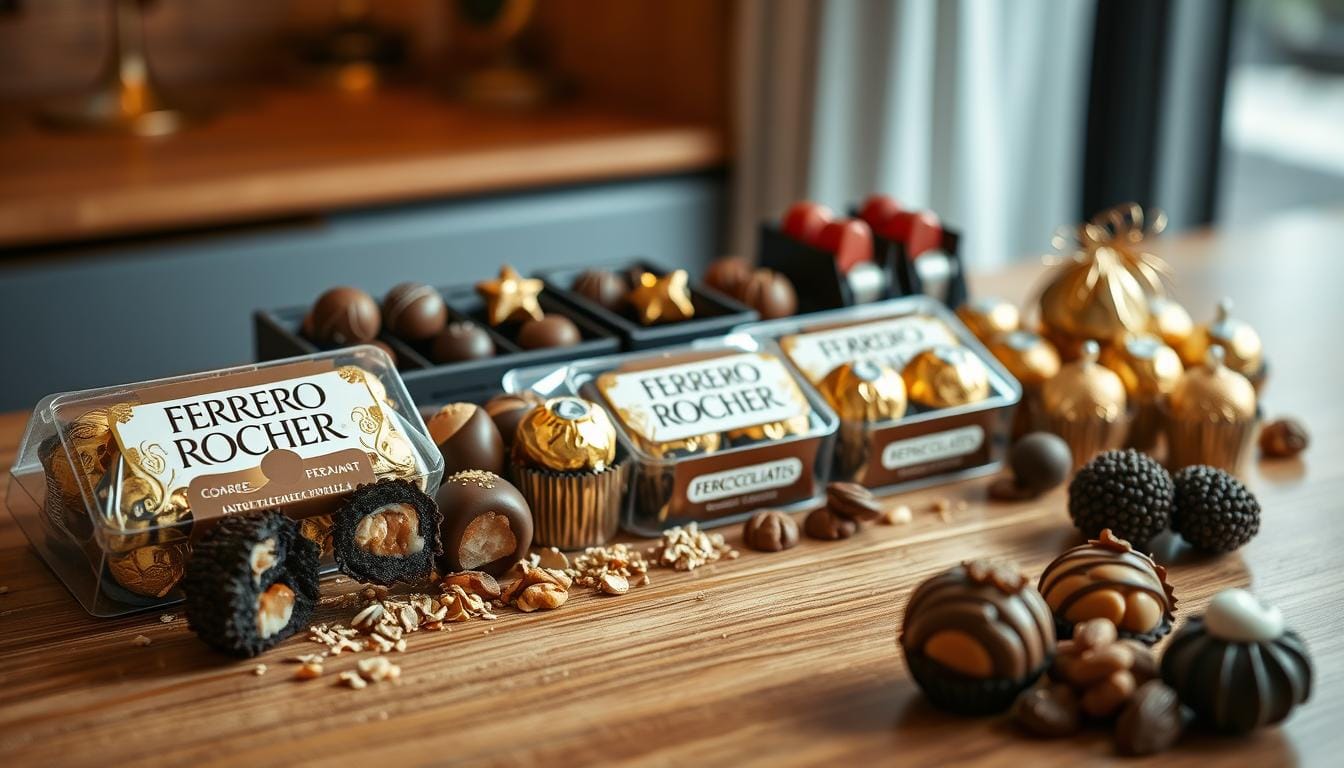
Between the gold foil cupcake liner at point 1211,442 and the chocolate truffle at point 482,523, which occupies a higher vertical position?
the chocolate truffle at point 482,523

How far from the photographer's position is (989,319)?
1.34 metres

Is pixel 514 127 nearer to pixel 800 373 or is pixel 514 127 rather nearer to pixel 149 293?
pixel 149 293

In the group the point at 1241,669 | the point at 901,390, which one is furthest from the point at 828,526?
the point at 1241,669

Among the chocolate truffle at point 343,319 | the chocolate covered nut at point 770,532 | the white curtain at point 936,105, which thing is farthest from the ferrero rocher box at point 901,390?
the white curtain at point 936,105

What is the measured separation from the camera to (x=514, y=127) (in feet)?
8.50

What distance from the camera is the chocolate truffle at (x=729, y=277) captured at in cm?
138

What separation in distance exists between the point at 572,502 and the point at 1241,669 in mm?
483

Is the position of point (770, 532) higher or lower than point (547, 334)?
lower

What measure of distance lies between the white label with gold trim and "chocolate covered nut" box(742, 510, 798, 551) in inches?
5.7

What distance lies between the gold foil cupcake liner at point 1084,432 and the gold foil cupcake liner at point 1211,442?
50mm

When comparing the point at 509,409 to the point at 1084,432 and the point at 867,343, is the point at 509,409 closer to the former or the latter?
the point at 867,343

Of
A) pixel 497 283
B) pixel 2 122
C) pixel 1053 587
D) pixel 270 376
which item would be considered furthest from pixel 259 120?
pixel 1053 587

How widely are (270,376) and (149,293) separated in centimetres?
127

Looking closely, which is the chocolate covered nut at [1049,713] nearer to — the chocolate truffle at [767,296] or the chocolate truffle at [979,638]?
the chocolate truffle at [979,638]
